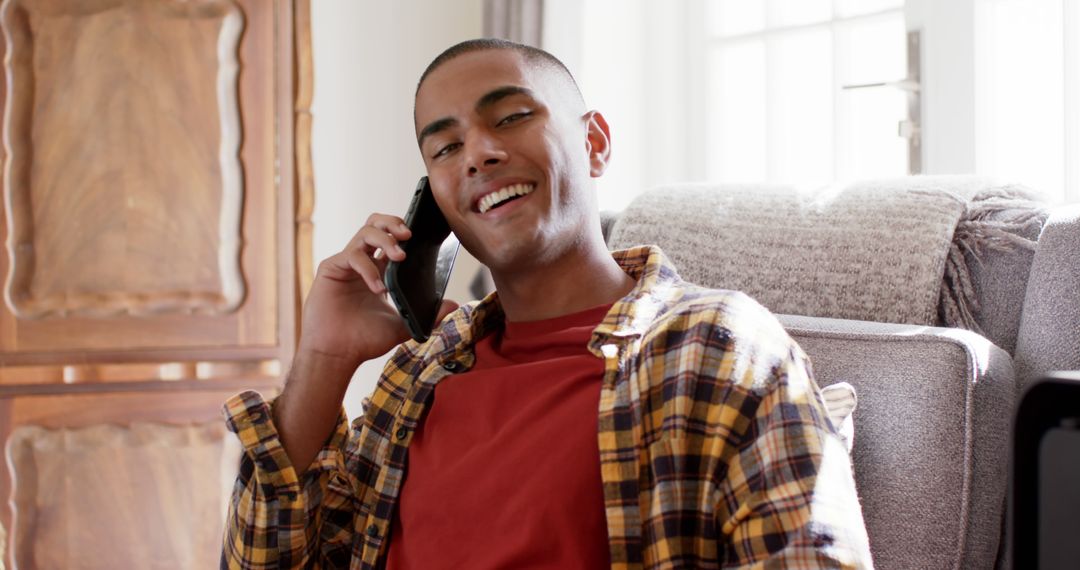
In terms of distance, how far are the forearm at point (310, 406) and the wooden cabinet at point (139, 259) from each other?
99 cm

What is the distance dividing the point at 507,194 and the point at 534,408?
0.95 feet

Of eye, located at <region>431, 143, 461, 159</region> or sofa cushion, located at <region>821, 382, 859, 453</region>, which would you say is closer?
sofa cushion, located at <region>821, 382, 859, 453</region>

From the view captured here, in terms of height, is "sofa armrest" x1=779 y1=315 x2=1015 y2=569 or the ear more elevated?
the ear

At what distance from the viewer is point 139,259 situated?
2.17 metres

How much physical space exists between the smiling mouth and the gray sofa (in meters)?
0.37

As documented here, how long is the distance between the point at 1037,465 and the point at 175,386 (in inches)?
82.6

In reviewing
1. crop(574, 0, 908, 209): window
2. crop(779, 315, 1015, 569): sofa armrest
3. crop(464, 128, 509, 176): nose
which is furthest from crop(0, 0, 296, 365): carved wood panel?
crop(779, 315, 1015, 569): sofa armrest

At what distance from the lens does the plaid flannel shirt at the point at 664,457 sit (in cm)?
90

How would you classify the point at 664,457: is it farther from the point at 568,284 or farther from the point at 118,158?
the point at 118,158

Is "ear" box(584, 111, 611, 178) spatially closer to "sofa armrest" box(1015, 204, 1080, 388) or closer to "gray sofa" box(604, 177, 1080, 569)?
"gray sofa" box(604, 177, 1080, 569)

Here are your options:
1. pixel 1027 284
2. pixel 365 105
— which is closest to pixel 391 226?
pixel 1027 284

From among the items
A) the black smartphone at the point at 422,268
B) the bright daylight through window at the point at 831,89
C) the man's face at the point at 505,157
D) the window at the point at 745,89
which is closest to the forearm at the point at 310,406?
the black smartphone at the point at 422,268

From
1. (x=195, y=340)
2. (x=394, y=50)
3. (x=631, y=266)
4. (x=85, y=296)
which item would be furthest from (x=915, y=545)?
(x=394, y=50)

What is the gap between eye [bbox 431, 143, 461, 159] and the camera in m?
1.30
